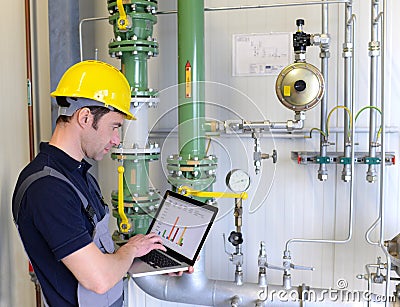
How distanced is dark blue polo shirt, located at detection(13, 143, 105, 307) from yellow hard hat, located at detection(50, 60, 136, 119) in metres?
0.14

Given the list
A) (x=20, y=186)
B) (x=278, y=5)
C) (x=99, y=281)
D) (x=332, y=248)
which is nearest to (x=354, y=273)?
(x=332, y=248)

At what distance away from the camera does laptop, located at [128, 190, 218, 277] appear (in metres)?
1.27

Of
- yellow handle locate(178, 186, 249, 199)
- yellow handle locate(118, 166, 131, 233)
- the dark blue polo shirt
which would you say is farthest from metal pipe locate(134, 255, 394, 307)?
the dark blue polo shirt

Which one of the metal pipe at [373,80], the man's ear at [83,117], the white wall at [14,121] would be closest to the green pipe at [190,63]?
the man's ear at [83,117]

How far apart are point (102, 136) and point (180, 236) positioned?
1.29 ft

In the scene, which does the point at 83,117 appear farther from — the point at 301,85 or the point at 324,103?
the point at 324,103

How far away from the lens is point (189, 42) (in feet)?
5.23

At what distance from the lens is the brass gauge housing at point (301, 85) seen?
148 centimetres

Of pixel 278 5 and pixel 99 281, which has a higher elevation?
pixel 278 5

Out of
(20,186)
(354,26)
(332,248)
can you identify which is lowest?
(332,248)

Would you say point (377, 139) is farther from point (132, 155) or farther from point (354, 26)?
point (132, 155)

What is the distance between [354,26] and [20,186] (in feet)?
4.21

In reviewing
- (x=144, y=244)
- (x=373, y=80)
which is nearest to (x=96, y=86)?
(x=144, y=244)

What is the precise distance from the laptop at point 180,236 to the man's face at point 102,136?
315 mm
